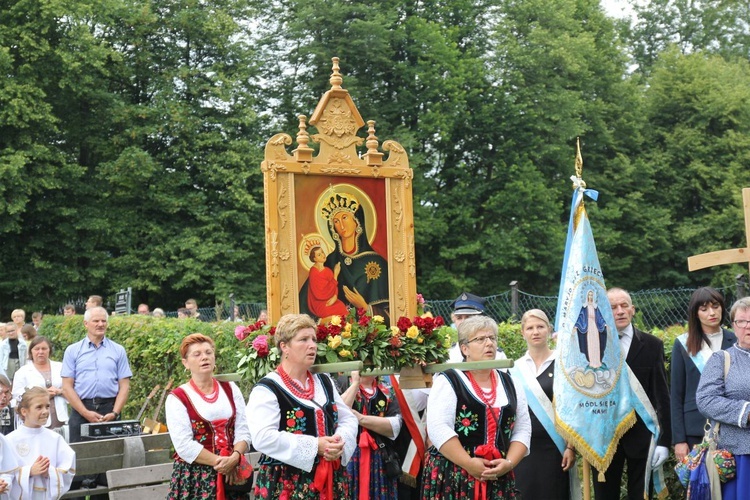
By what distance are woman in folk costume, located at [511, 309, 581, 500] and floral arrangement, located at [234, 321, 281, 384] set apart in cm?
183

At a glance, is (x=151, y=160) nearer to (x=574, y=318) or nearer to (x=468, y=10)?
(x=468, y=10)

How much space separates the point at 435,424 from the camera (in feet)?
17.7

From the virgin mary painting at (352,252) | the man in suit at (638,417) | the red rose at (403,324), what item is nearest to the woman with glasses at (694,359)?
the man in suit at (638,417)

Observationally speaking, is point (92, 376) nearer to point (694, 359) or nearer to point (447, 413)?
point (447, 413)

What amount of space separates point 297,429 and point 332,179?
237 centimetres

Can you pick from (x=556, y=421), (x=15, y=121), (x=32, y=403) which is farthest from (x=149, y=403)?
(x=15, y=121)

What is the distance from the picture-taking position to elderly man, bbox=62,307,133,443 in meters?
9.36

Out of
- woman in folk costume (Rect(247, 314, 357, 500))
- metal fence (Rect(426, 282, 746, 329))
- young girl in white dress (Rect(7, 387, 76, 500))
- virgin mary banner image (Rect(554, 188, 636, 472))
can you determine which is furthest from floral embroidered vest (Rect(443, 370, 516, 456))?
metal fence (Rect(426, 282, 746, 329))

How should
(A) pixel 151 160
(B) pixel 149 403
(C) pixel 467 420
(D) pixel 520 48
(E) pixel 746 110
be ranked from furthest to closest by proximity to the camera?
(E) pixel 746 110
(D) pixel 520 48
(A) pixel 151 160
(B) pixel 149 403
(C) pixel 467 420

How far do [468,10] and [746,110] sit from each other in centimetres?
976

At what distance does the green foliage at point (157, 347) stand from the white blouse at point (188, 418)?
504 centimetres

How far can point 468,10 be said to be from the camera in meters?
30.8

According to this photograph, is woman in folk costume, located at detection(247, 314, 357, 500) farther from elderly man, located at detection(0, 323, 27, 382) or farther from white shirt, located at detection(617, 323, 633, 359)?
elderly man, located at detection(0, 323, 27, 382)

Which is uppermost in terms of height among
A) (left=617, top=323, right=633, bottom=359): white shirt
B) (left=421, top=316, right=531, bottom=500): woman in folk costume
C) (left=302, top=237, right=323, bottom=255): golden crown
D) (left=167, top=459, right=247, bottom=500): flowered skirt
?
(left=302, top=237, right=323, bottom=255): golden crown
